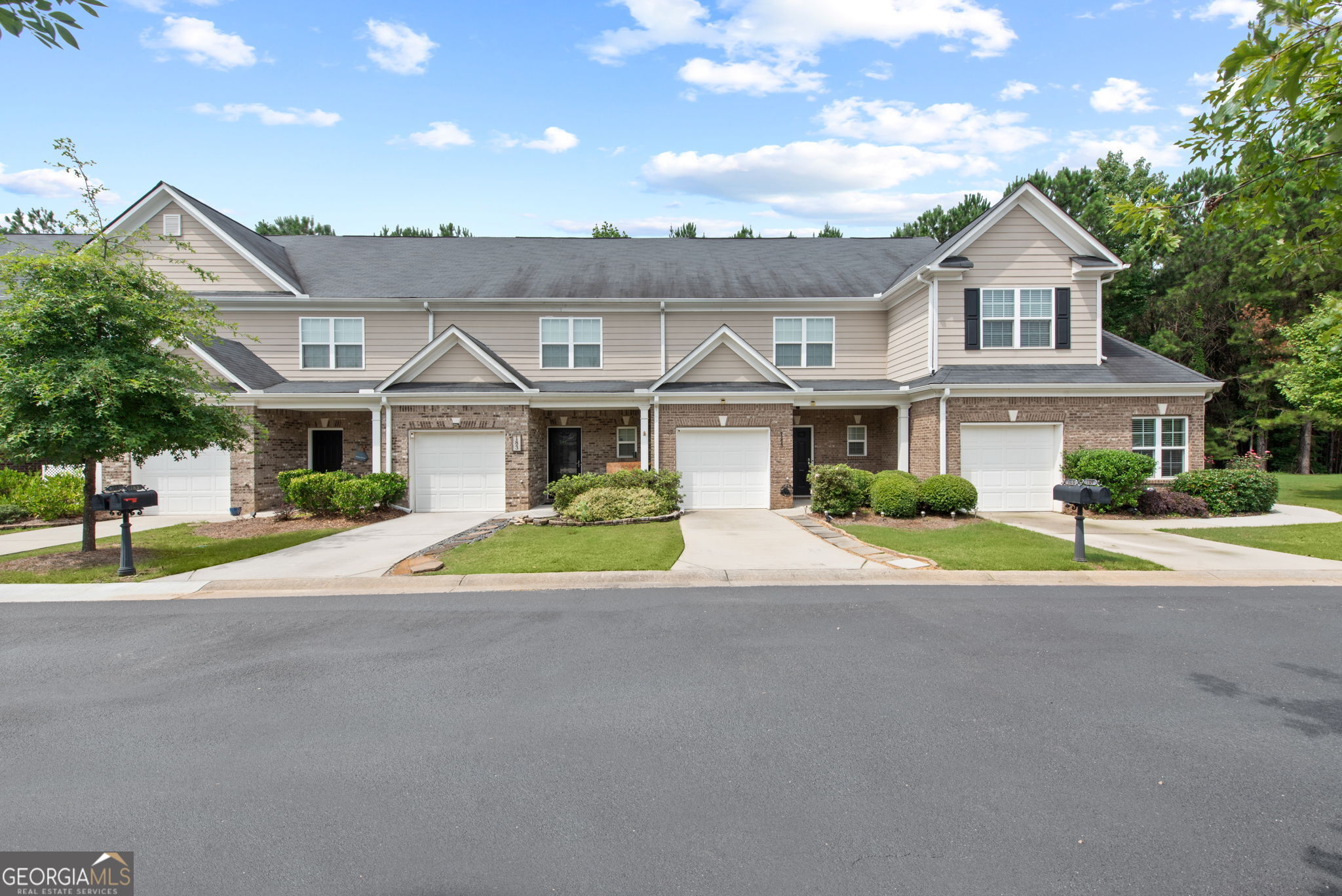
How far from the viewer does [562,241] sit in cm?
2317

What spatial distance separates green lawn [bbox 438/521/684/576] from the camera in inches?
371

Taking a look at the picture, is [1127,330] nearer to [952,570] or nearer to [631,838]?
[952,570]

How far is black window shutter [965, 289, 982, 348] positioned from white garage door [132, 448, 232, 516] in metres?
20.0

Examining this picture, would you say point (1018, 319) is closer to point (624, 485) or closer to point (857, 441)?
point (857, 441)

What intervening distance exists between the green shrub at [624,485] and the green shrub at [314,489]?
505 cm

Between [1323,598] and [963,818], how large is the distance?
792 centimetres

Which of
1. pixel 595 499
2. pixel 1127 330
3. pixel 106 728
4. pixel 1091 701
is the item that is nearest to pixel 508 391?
pixel 595 499

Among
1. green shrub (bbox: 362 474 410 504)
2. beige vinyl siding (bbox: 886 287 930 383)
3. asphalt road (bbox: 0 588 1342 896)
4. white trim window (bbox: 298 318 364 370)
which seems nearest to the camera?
asphalt road (bbox: 0 588 1342 896)

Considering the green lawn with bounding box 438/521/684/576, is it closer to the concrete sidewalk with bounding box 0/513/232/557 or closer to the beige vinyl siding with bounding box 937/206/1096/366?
the concrete sidewalk with bounding box 0/513/232/557

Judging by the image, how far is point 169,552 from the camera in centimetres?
1072

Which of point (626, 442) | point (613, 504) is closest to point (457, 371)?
point (626, 442)

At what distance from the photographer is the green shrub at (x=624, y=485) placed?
14.6m

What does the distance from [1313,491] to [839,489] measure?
19584mm

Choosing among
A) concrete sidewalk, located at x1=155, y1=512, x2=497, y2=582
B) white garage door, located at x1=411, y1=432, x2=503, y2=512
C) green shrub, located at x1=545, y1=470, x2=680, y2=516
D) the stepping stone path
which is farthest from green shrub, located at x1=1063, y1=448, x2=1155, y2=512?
white garage door, located at x1=411, y1=432, x2=503, y2=512
